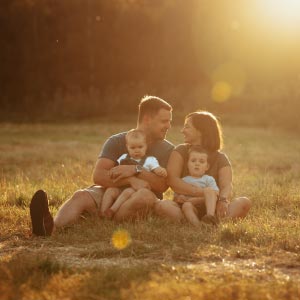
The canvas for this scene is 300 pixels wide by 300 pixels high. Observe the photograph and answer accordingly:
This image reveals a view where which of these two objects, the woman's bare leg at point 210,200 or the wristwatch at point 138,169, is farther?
the wristwatch at point 138,169

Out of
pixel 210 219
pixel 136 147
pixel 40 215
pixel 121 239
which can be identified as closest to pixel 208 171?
pixel 210 219

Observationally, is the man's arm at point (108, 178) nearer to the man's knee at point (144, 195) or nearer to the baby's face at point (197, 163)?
the man's knee at point (144, 195)

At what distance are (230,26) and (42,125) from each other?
943cm

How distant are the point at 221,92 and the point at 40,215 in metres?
22.5

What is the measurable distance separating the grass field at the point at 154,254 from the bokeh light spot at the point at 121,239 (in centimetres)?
1

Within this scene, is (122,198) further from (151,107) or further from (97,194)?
(151,107)

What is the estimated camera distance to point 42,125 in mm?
25609

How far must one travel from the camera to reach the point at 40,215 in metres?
7.00

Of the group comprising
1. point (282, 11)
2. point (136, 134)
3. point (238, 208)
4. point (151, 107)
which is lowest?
point (238, 208)

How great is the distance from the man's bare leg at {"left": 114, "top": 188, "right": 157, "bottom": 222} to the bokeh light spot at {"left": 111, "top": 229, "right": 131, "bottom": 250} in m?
0.48

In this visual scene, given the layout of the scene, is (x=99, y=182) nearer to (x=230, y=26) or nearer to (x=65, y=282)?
(x=65, y=282)

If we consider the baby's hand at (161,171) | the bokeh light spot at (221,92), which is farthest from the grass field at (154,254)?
the bokeh light spot at (221,92)

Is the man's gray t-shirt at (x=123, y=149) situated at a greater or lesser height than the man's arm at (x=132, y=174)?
greater

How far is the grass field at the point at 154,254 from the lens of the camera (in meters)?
4.78
